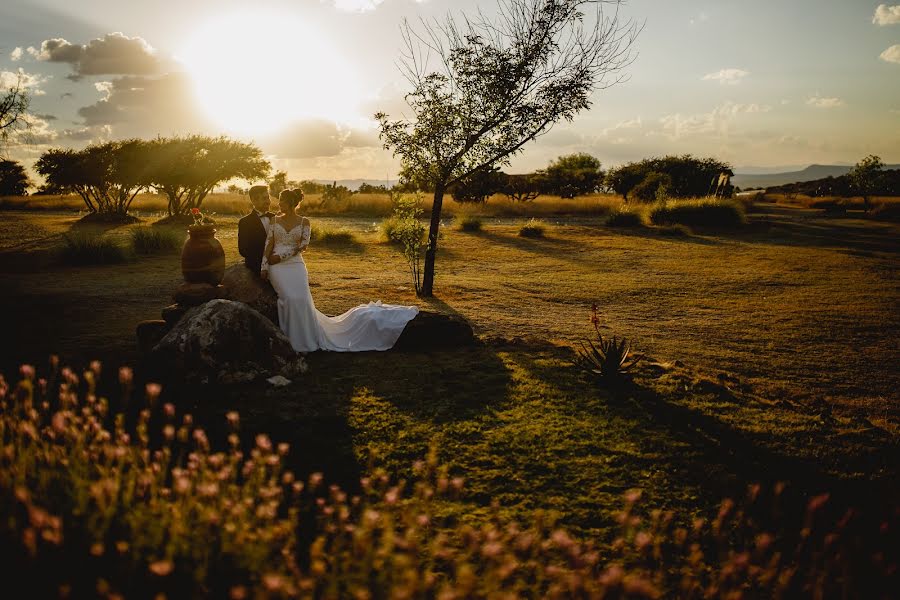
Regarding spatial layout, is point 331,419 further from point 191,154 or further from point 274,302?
point 191,154

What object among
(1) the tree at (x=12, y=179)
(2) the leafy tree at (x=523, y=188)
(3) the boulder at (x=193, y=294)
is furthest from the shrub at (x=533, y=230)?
(1) the tree at (x=12, y=179)

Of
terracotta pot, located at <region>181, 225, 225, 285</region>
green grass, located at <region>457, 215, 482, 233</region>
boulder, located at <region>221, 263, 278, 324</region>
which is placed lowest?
boulder, located at <region>221, 263, 278, 324</region>

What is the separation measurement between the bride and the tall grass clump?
11.8 feet

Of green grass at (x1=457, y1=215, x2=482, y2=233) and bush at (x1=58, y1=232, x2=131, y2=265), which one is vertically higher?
green grass at (x1=457, y1=215, x2=482, y2=233)

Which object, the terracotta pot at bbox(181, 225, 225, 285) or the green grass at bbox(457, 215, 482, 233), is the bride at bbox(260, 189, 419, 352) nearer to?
the terracotta pot at bbox(181, 225, 225, 285)

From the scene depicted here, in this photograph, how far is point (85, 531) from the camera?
2.93 meters

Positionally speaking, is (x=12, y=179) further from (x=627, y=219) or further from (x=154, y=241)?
(x=627, y=219)

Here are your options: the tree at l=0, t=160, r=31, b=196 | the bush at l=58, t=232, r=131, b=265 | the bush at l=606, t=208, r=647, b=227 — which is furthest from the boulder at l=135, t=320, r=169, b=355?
the tree at l=0, t=160, r=31, b=196

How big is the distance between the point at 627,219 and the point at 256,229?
76.1 ft

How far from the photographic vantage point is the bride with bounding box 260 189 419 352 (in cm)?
805

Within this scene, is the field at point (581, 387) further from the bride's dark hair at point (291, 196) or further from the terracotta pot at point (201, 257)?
the bride's dark hair at point (291, 196)

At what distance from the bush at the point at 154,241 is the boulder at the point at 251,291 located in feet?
43.3

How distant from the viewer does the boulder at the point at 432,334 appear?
326 inches

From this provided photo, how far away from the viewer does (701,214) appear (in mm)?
27797
